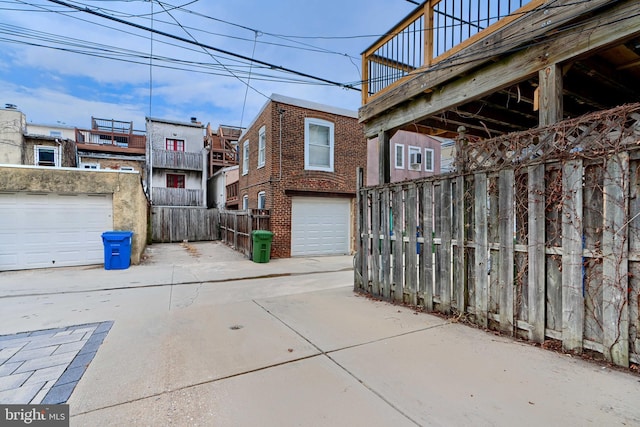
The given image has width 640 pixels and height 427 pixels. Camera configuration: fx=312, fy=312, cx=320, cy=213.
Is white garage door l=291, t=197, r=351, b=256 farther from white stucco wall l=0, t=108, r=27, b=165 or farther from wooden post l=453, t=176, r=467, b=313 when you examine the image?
white stucco wall l=0, t=108, r=27, b=165

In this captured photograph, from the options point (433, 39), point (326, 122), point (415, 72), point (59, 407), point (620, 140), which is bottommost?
point (59, 407)

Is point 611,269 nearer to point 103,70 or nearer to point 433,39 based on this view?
point 433,39

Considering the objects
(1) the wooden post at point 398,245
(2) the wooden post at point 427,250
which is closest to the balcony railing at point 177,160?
(1) the wooden post at point 398,245

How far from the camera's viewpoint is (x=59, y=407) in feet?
7.53

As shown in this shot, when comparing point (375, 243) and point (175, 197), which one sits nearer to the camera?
point (375, 243)

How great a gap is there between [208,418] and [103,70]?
10819 millimetres

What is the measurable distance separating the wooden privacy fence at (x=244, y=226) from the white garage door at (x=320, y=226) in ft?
3.86

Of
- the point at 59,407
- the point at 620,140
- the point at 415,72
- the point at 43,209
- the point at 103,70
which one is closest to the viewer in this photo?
the point at 59,407

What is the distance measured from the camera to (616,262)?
2686 millimetres

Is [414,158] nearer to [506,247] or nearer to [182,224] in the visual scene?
[182,224]

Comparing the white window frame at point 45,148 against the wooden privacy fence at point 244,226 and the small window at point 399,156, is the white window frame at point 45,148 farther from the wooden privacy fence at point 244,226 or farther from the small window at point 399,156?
the small window at point 399,156

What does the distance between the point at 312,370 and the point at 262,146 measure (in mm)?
10808

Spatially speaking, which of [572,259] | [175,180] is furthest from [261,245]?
[175,180]

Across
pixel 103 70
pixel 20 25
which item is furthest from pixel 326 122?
pixel 20 25
